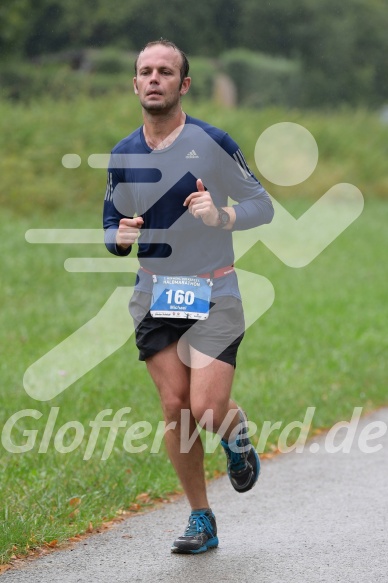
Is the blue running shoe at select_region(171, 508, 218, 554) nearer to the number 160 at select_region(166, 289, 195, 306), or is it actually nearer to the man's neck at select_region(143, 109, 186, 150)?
the number 160 at select_region(166, 289, 195, 306)

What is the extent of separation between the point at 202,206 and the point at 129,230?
1.18ft

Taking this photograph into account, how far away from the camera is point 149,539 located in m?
6.05

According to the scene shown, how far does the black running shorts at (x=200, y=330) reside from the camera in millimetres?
5586

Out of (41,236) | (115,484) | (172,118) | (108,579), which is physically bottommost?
(108,579)

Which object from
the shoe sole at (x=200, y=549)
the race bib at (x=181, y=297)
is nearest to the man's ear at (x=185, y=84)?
the race bib at (x=181, y=297)

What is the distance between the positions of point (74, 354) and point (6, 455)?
426 cm

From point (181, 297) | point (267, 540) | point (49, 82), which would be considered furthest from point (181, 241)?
point (49, 82)

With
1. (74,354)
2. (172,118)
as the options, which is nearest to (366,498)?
(172,118)

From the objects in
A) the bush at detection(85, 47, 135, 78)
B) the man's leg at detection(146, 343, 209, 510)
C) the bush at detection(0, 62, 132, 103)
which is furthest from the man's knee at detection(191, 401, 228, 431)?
the bush at detection(85, 47, 135, 78)

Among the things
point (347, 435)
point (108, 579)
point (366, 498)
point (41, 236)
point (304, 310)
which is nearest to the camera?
point (108, 579)

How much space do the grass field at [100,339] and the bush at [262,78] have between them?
2068cm

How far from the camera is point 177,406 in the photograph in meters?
5.64

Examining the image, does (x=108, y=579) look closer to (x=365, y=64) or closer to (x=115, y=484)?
(x=115, y=484)

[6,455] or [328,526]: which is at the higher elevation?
[6,455]
